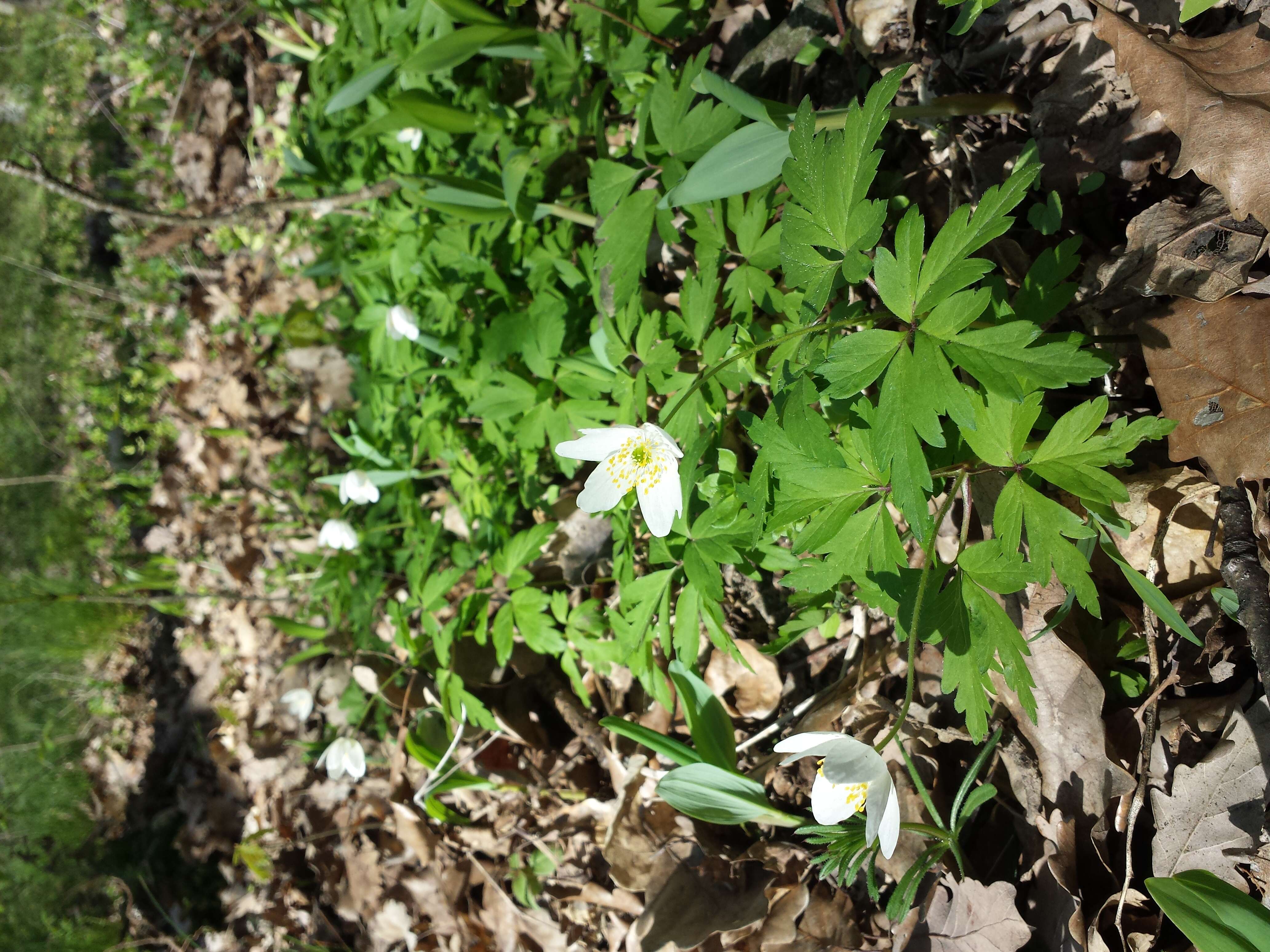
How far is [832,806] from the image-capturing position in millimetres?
1394

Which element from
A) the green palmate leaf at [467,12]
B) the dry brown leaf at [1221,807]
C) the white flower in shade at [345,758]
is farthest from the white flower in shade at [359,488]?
the dry brown leaf at [1221,807]

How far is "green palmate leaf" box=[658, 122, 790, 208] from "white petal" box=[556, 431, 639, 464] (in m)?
0.52

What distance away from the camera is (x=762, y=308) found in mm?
1706

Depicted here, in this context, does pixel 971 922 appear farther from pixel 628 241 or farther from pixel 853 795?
pixel 628 241

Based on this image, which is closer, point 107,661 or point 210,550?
point 210,550

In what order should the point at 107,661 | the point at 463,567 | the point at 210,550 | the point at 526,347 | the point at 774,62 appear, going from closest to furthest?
the point at 774,62
the point at 526,347
the point at 463,567
the point at 210,550
the point at 107,661

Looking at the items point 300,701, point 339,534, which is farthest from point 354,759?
point 339,534

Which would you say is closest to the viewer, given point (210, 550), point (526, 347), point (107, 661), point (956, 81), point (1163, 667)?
point (1163, 667)

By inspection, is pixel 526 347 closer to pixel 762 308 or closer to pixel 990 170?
pixel 762 308

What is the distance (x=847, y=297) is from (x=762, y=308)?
0.76 ft

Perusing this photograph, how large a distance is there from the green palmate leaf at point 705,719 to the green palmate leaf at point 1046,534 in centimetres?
93

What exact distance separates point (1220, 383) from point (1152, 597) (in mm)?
395

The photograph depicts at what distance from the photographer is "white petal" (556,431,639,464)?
5.10ft

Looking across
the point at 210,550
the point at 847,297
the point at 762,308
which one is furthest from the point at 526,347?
the point at 210,550
